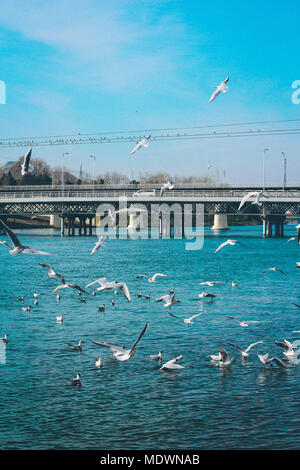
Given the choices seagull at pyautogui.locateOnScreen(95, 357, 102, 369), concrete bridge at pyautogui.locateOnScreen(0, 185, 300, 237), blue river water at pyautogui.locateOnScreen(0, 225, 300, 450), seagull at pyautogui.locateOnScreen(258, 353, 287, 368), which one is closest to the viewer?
blue river water at pyautogui.locateOnScreen(0, 225, 300, 450)

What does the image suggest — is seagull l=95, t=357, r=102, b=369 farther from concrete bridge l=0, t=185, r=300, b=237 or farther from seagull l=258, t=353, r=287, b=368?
concrete bridge l=0, t=185, r=300, b=237

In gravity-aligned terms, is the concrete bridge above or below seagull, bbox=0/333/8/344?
above

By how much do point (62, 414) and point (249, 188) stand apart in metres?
127

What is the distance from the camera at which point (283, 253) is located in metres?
100

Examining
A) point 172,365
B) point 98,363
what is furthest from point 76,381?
point 172,365

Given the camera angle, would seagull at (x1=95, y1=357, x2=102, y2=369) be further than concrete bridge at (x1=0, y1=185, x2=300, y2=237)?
No

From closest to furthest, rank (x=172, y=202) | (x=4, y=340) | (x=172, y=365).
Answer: (x=172, y=365)
(x=4, y=340)
(x=172, y=202)

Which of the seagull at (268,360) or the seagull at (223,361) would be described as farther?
the seagull at (223,361)

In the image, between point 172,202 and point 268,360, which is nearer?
point 268,360

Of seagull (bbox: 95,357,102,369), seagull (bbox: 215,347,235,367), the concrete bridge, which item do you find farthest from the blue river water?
the concrete bridge

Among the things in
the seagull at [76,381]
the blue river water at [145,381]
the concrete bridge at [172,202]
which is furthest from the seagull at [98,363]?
the concrete bridge at [172,202]

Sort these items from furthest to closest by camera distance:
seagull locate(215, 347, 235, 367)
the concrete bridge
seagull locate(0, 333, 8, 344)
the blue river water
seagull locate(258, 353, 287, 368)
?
1. the concrete bridge
2. seagull locate(0, 333, 8, 344)
3. seagull locate(215, 347, 235, 367)
4. seagull locate(258, 353, 287, 368)
5. the blue river water

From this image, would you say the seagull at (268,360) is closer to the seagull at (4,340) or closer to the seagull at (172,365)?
the seagull at (172,365)

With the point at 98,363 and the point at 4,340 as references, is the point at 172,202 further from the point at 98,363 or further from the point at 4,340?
the point at 98,363
